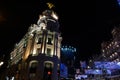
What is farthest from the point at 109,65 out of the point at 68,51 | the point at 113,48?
the point at 68,51

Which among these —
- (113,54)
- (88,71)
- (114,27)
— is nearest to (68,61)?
(113,54)

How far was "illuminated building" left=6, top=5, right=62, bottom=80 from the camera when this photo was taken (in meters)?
43.7

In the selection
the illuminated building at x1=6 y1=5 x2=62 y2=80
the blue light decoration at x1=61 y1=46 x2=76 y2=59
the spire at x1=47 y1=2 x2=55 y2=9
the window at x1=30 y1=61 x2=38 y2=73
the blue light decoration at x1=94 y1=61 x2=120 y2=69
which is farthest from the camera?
the blue light decoration at x1=61 y1=46 x2=76 y2=59

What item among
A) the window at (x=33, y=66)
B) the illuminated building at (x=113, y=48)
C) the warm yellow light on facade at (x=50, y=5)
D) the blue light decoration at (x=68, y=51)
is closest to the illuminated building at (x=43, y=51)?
the window at (x=33, y=66)

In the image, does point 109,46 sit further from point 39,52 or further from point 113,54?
point 39,52

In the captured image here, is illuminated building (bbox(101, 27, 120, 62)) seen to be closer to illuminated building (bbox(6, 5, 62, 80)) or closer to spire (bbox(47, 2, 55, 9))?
illuminated building (bbox(6, 5, 62, 80))

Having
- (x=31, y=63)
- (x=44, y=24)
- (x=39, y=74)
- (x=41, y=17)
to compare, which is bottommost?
(x=39, y=74)

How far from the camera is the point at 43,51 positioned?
4622cm

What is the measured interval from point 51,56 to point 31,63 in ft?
18.5

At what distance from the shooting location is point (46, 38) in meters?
49.2

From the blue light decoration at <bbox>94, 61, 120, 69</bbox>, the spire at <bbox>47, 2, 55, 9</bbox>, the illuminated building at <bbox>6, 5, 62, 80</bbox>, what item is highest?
the spire at <bbox>47, 2, 55, 9</bbox>

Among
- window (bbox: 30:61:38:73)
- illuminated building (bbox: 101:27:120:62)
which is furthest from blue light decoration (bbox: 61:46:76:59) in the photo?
window (bbox: 30:61:38:73)

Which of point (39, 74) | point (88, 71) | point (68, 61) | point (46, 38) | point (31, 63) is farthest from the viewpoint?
point (68, 61)

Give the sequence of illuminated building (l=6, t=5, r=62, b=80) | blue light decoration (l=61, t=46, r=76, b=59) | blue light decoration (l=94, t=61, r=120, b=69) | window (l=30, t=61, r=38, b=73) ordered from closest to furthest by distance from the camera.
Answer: blue light decoration (l=94, t=61, r=120, b=69) < illuminated building (l=6, t=5, r=62, b=80) < window (l=30, t=61, r=38, b=73) < blue light decoration (l=61, t=46, r=76, b=59)
